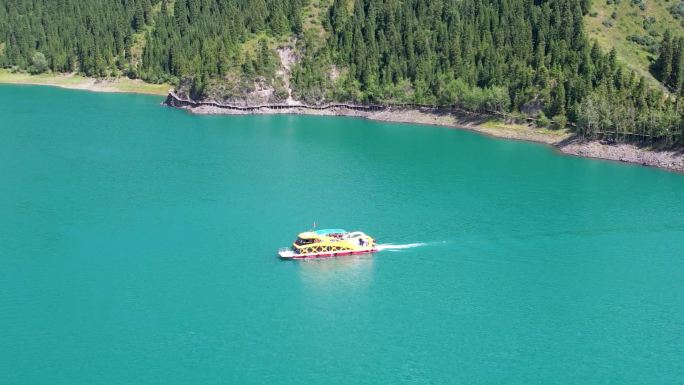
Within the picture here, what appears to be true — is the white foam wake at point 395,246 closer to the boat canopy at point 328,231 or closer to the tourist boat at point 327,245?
the tourist boat at point 327,245

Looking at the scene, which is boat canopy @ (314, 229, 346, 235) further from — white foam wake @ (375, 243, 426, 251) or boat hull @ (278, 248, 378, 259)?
white foam wake @ (375, 243, 426, 251)

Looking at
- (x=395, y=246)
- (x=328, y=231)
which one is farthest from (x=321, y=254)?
(x=395, y=246)

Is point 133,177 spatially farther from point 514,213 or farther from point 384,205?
point 514,213

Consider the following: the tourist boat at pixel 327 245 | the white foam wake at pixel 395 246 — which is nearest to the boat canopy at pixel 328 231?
the tourist boat at pixel 327 245

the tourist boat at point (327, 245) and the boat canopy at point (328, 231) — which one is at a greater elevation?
the boat canopy at point (328, 231)

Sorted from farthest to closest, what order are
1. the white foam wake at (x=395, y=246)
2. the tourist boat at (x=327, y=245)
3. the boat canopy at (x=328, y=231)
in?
the white foam wake at (x=395, y=246)
the boat canopy at (x=328, y=231)
the tourist boat at (x=327, y=245)

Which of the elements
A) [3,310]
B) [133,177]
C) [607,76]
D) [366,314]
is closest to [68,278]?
→ [3,310]

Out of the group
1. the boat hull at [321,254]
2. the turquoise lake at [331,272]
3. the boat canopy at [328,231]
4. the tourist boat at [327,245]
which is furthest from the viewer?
the boat canopy at [328,231]
